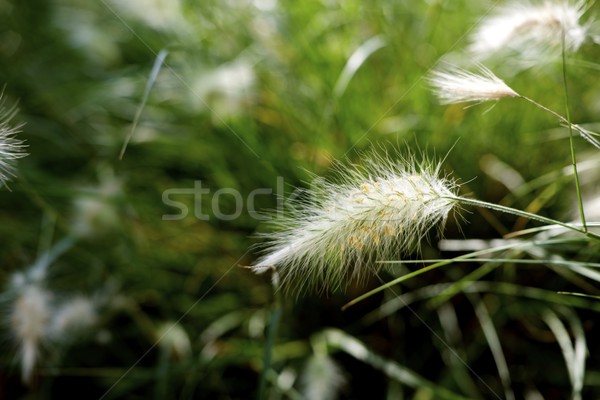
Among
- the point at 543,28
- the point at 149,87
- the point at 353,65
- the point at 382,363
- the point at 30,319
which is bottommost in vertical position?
the point at 382,363

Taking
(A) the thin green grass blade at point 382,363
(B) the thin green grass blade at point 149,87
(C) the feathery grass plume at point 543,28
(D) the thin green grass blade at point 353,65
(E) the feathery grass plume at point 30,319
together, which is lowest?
(A) the thin green grass blade at point 382,363

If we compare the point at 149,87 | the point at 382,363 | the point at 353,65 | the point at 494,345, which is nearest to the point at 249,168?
the point at 353,65

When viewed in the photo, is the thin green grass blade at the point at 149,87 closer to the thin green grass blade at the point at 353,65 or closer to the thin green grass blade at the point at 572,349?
the thin green grass blade at the point at 353,65

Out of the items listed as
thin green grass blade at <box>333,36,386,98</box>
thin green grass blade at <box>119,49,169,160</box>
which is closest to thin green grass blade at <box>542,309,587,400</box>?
thin green grass blade at <box>333,36,386,98</box>

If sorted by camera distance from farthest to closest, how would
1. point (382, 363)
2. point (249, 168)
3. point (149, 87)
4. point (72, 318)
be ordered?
point (249, 168) < point (72, 318) < point (382, 363) < point (149, 87)

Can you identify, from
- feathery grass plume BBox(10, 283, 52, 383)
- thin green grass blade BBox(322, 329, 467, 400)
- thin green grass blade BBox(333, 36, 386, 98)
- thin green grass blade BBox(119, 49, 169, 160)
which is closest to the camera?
thin green grass blade BBox(119, 49, 169, 160)

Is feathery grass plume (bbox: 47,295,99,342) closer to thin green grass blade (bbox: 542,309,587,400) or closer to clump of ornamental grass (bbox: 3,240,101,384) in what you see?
clump of ornamental grass (bbox: 3,240,101,384)

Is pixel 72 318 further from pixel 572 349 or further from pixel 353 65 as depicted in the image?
pixel 572 349

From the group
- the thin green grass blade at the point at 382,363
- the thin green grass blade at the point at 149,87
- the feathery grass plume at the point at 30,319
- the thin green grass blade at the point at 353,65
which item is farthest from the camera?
the thin green grass blade at the point at 353,65

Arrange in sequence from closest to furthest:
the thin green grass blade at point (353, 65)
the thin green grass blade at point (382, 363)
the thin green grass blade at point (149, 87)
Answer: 1. the thin green grass blade at point (149, 87)
2. the thin green grass blade at point (382, 363)
3. the thin green grass blade at point (353, 65)

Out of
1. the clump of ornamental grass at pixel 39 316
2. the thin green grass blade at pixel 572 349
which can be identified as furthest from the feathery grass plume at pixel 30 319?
the thin green grass blade at pixel 572 349
